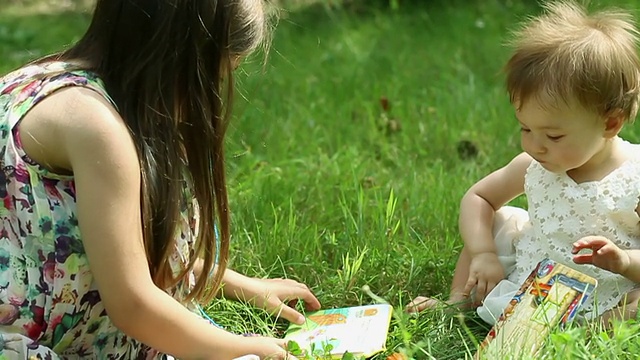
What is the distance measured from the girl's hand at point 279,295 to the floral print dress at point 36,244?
524mm

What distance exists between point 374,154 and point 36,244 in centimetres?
171

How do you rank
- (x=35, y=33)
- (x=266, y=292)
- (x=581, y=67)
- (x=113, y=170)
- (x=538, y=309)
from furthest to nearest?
(x=35, y=33), (x=266, y=292), (x=581, y=67), (x=538, y=309), (x=113, y=170)

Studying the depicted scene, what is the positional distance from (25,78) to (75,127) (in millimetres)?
231

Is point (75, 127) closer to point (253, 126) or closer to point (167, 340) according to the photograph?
point (167, 340)

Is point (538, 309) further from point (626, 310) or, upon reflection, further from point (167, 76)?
point (167, 76)

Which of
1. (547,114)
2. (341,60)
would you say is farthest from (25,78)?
(341,60)

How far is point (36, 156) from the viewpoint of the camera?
5.98 ft

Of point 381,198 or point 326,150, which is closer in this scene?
point 381,198

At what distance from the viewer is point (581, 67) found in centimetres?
211

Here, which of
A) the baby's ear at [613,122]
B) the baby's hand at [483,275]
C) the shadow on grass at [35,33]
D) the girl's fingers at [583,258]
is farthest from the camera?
the shadow on grass at [35,33]

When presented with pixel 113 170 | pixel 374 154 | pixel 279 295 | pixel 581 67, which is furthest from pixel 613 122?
pixel 374 154

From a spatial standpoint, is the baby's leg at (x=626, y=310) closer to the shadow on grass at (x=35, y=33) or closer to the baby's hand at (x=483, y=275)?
the baby's hand at (x=483, y=275)

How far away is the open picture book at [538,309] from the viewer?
192cm

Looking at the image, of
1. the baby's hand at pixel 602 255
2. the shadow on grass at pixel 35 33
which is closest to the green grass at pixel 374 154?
the shadow on grass at pixel 35 33
